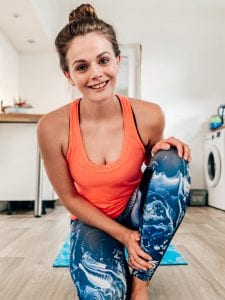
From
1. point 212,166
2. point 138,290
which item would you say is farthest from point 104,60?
point 212,166

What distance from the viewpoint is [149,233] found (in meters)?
0.95

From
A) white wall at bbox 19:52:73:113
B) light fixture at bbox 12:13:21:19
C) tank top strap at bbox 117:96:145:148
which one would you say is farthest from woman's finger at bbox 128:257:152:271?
white wall at bbox 19:52:73:113

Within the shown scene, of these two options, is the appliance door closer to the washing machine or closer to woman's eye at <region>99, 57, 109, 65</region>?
the washing machine

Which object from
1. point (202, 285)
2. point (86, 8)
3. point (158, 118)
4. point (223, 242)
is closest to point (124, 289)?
point (202, 285)

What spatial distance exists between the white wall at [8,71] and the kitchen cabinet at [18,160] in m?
0.94

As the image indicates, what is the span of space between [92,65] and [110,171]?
1.03 ft

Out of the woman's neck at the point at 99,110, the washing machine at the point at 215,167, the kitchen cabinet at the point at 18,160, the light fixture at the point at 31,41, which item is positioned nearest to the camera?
the woman's neck at the point at 99,110

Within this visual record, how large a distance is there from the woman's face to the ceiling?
285cm

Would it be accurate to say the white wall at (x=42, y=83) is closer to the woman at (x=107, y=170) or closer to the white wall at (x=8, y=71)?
the white wall at (x=8, y=71)

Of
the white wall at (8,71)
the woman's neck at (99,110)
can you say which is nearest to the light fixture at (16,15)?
the white wall at (8,71)

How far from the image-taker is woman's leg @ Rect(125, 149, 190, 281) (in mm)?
942

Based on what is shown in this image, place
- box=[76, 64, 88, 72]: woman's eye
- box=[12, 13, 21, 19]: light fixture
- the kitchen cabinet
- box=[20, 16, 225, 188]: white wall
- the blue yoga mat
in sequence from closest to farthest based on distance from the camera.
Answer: box=[76, 64, 88, 72]: woman's eye, the blue yoga mat, the kitchen cabinet, box=[12, 13, 21, 19]: light fixture, box=[20, 16, 225, 188]: white wall

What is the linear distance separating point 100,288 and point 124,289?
0.07 meters

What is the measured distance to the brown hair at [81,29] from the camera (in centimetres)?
106
